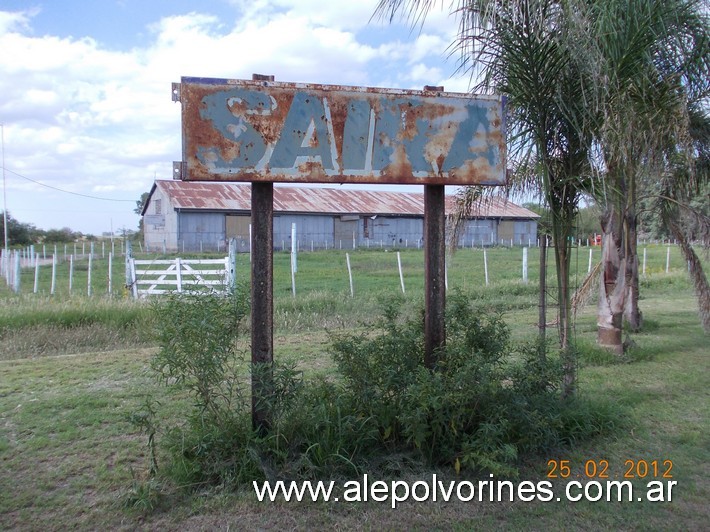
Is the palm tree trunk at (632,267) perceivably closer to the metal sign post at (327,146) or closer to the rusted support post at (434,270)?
the metal sign post at (327,146)

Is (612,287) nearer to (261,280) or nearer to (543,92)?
(543,92)

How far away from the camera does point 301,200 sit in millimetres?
39844

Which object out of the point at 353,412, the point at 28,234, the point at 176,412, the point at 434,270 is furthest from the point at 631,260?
the point at 28,234

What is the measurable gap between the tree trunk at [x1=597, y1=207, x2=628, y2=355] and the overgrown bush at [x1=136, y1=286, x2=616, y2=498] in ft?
12.6

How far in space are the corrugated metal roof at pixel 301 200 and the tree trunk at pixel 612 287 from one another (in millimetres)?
23426

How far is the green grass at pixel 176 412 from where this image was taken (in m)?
3.71

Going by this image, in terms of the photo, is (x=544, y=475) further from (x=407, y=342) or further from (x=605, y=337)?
(x=605, y=337)

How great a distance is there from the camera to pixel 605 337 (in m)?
8.16

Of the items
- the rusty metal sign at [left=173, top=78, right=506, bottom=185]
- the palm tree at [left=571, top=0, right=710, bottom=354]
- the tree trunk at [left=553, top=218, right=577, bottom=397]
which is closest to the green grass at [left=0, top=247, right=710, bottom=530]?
the tree trunk at [left=553, top=218, right=577, bottom=397]

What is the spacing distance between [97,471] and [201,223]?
32.1 meters

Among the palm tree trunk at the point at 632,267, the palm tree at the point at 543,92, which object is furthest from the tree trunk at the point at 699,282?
the palm tree at the point at 543,92

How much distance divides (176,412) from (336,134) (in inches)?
115

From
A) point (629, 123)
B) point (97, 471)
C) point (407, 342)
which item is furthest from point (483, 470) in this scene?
point (629, 123)

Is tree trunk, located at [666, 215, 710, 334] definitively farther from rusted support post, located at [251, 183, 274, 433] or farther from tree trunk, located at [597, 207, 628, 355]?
rusted support post, located at [251, 183, 274, 433]
